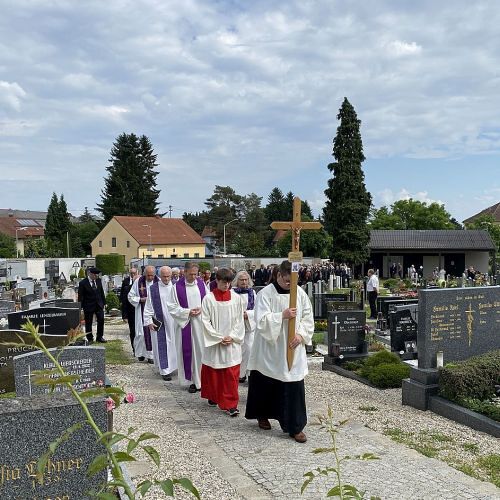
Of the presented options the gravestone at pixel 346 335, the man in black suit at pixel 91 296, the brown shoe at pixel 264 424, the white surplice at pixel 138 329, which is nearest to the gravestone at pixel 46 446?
the brown shoe at pixel 264 424

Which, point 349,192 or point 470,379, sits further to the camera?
point 349,192

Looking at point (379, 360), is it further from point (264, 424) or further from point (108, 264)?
point (108, 264)

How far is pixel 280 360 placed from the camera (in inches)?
255

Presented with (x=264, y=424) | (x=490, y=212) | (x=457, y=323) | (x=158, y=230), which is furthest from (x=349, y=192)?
(x=490, y=212)

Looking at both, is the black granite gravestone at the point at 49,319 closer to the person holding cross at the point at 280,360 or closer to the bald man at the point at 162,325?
the bald man at the point at 162,325

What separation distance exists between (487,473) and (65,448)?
4250mm

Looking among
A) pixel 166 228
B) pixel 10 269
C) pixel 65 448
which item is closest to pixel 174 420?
pixel 65 448

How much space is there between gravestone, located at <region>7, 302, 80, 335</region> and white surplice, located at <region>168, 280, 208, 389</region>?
161 centimetres

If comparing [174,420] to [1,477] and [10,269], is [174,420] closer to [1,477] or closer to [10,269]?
[1,477]

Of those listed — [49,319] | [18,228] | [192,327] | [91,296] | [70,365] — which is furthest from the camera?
[18,228]

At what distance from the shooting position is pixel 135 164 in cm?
7425

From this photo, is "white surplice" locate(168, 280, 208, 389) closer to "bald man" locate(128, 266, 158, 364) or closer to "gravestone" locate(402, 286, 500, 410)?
"bald man" locate(128, 266, 158, 364)

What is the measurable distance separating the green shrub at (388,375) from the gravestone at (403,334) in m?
2.12

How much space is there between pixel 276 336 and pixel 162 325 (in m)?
4.47
